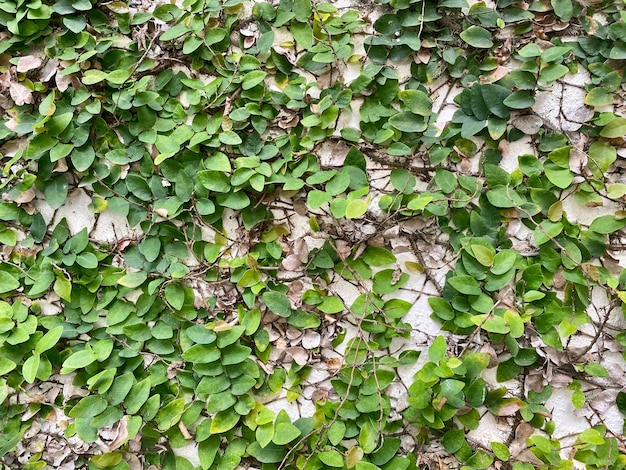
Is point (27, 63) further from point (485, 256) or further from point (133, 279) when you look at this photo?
point (485, 256)

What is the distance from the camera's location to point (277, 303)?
4.00ft

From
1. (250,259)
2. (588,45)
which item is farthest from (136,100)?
(588,45)

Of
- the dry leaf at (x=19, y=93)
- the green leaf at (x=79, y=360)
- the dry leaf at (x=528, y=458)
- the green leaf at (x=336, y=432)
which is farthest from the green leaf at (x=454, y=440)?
the dry leaf at (x=19, y=93)

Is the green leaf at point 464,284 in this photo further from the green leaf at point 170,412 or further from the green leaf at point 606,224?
A: the green leaf at point 170,412

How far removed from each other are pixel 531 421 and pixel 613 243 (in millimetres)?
538

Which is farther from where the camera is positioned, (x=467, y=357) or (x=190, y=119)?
(x=190, y=119)

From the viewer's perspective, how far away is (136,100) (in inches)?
50.6

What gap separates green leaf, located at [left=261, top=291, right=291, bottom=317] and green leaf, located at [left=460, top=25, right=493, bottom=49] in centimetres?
88

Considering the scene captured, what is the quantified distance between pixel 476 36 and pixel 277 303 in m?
0.93

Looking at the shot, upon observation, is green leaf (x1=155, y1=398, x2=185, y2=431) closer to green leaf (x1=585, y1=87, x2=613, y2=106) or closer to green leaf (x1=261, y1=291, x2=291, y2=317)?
green leaf (x1=261, y1=291, x2=291, y2=317)

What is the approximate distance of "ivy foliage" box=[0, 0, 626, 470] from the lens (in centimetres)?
119

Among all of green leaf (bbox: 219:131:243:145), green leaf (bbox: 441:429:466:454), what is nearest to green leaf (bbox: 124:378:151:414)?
green leaf (bbox: 219:131:243:145)

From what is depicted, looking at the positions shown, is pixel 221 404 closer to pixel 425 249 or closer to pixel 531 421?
pixel 425 249

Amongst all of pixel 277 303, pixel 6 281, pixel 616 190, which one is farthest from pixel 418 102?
pixel 6 281
